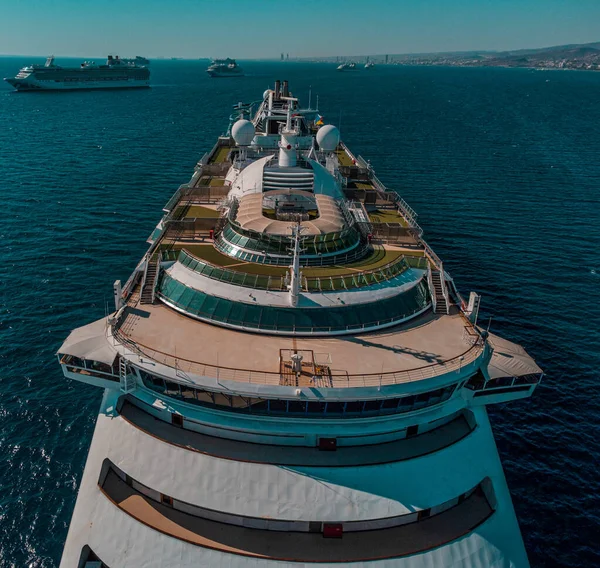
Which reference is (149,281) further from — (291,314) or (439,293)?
(439,293)

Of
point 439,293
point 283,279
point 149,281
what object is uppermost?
point 283,279

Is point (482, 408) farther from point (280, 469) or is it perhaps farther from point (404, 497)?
point (280, 469)

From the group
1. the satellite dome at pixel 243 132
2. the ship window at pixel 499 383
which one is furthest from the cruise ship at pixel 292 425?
the satellite dome at pixel 243 132

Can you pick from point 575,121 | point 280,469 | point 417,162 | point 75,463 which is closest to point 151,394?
point 280,469

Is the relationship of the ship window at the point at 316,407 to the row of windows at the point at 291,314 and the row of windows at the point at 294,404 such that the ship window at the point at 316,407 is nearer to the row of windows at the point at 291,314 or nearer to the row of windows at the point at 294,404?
the row of windows at the point at 294,404

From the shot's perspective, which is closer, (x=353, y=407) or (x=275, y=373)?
(x=353, y=407)

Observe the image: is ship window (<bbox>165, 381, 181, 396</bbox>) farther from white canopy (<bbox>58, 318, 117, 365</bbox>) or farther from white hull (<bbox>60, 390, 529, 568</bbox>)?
white canopy (<bbox>58, 318, 117, 365</bbox>)

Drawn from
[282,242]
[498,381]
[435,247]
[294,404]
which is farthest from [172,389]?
[435,247]

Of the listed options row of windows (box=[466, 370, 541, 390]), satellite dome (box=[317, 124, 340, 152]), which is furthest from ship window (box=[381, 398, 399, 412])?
satellite dome (box=[317, 124, 340, 152])
